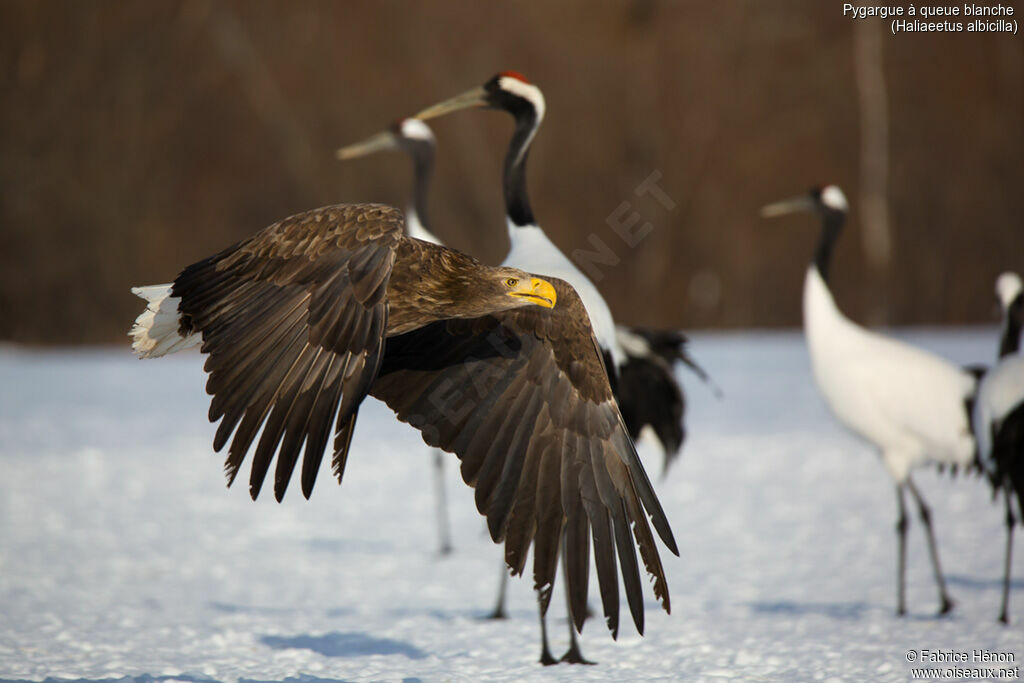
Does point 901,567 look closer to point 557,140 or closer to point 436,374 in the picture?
point 436,374

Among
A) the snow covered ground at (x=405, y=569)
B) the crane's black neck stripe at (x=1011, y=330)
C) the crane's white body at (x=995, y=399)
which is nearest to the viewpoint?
the snow covered ground at (x=405, y=569)

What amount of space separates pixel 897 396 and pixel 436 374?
2669 mm

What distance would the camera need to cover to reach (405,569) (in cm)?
584

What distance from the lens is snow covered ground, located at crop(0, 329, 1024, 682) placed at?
399 cm

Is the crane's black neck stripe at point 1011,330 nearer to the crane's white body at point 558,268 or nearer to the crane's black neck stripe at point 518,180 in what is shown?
the crane's white body at point 558,268

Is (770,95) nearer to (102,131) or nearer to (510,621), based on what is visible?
(102,131)

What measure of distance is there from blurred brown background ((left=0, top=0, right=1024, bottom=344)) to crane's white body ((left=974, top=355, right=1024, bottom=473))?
9.85m

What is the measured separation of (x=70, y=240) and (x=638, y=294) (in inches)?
312

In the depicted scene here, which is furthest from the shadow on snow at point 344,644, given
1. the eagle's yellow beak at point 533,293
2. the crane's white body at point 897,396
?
the crane's white body at point 897,396

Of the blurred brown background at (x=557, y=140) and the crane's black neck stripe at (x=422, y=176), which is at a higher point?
the blurred brown background at (x=557, y=140)

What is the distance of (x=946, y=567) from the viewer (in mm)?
5750

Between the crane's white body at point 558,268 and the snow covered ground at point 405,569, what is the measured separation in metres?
1.23

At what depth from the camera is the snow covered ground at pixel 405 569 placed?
3.99m

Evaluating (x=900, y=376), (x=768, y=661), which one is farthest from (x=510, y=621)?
(x=900, y=376)
